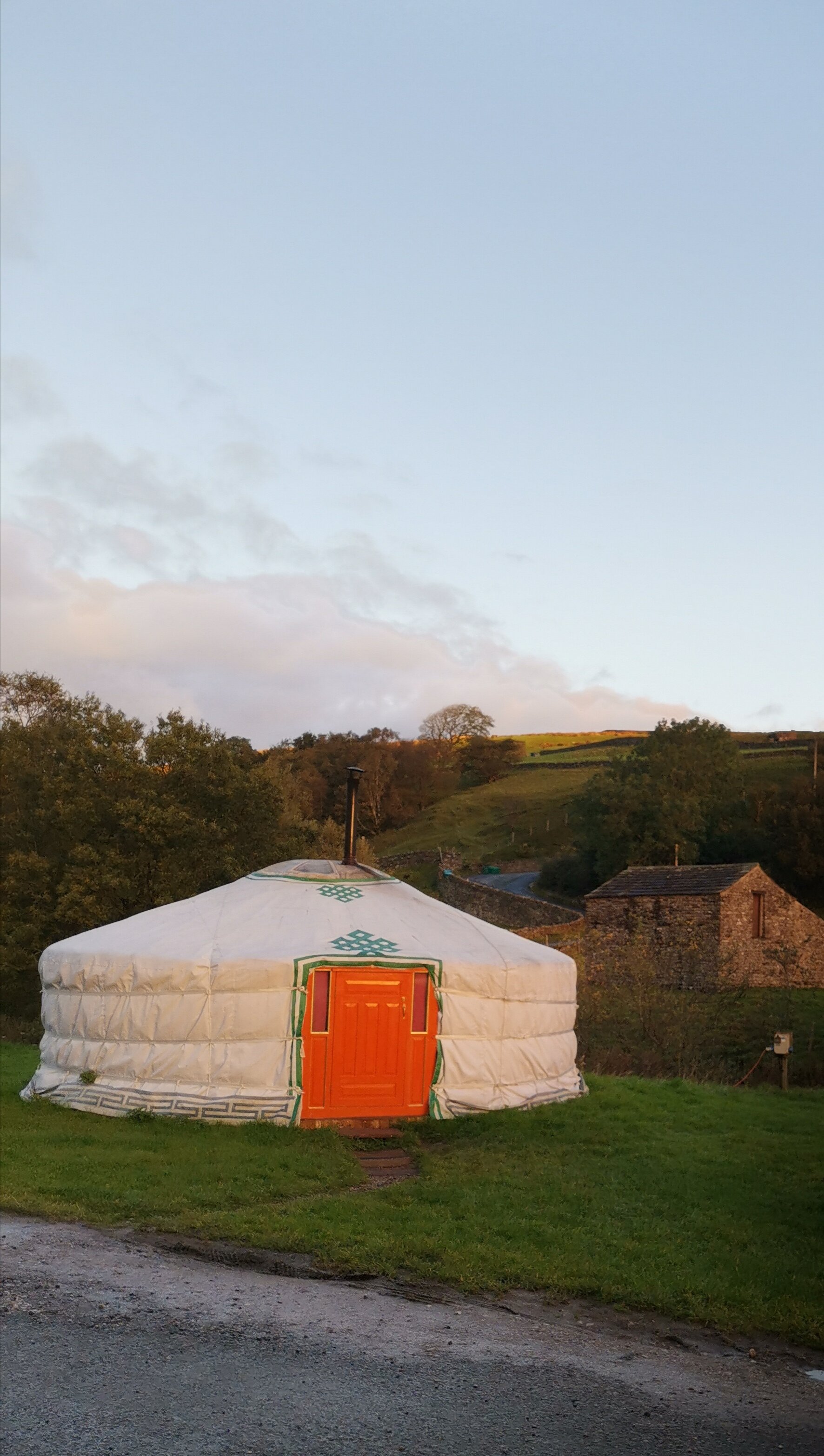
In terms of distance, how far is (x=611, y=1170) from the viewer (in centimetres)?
818

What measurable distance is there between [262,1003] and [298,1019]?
0.34 meters

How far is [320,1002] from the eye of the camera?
407 inches

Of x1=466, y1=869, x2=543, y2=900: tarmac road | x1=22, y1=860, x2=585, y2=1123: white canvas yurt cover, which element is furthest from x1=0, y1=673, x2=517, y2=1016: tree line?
x1=466, y1=869, x2=543, y2=900: tarmac road

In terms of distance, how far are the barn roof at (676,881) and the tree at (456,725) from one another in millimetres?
44448

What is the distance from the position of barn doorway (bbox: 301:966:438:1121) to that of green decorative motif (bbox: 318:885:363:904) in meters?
1.29

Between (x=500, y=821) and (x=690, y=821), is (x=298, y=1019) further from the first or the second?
(x=500, y=821)

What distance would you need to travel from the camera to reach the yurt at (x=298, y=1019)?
1017 cm

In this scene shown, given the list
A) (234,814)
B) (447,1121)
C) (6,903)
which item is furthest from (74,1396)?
(6,903)

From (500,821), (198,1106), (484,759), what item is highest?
(484,759)

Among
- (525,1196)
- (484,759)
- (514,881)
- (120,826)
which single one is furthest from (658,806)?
(525,1196)

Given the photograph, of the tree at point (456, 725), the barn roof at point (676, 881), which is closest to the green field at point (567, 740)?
the tree at point (456, 725)

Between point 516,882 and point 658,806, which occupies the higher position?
point 658,806

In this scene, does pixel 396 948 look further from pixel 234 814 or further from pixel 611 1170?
pixel 234 814

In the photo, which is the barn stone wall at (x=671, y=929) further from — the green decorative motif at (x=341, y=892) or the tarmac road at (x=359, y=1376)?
the tarmac road at (x=359, y=1376)
